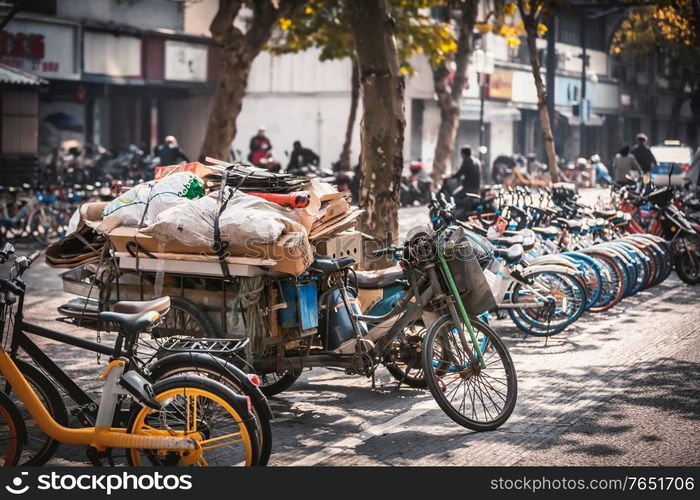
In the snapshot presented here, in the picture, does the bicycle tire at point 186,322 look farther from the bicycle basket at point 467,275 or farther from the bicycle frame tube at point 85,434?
the bicycle frame tube at point 85,434

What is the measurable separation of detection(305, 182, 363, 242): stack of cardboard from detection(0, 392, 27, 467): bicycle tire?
273cm

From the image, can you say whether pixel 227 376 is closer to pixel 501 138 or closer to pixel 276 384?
pixel 276 384

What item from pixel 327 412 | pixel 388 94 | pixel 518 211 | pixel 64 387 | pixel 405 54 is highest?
pixel 405 54

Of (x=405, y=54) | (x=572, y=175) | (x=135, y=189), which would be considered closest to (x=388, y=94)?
(x=135, y=189)

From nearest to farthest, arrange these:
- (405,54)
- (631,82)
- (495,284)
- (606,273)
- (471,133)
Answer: (495,284) → (606,273) → (405,54) → (471,133) → (631,82)

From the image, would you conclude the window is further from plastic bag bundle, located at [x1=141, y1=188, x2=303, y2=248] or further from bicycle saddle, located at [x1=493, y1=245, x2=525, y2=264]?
plastic bag bundle, located at [x1=141, y1=188, x2=303, y2=248]

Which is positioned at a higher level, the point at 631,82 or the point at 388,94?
the point at 631,82

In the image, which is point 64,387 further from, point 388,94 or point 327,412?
point 388,94

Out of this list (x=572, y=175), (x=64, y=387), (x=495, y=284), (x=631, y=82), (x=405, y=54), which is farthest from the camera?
(x=631, y=82)

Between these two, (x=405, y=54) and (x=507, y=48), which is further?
(x=507, y=48)

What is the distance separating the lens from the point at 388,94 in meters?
12.2

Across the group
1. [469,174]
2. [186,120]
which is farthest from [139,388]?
[186,120]

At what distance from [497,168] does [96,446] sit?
33.3m

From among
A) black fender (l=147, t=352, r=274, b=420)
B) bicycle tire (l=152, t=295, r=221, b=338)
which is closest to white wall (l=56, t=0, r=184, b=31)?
bicycle tire (l=152, t=295, r=221, b=338)
